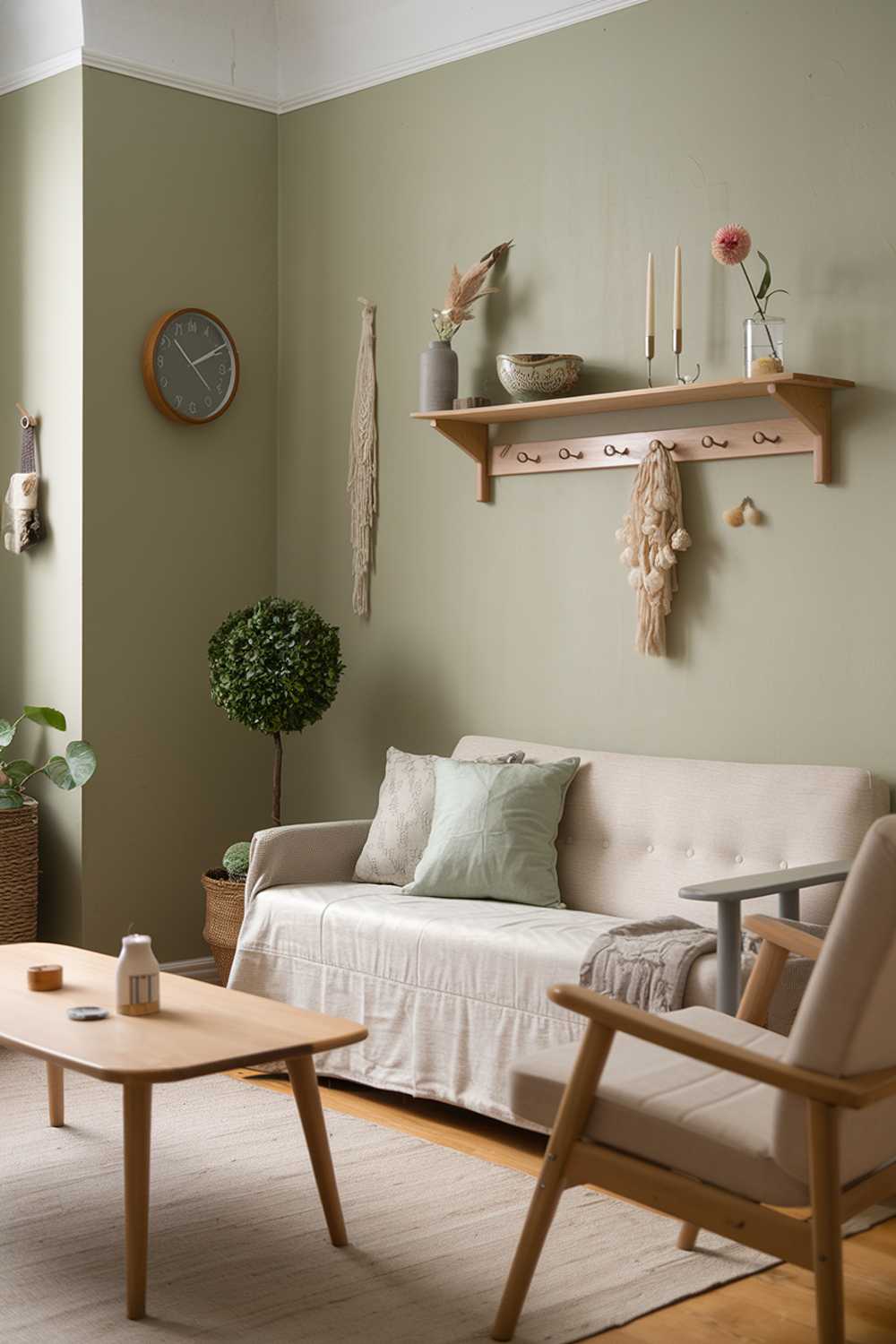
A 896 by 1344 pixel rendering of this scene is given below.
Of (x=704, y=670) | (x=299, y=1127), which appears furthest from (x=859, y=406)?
(x=299, y=1127)

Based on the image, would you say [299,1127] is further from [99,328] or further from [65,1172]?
[99,328]

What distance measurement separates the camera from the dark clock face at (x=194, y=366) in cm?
485

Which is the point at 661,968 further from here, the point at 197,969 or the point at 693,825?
the point at 197,969

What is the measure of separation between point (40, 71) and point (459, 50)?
1277 mm

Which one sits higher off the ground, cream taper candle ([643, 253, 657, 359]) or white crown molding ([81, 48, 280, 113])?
white crown molding ([81, 48, 280, 113])

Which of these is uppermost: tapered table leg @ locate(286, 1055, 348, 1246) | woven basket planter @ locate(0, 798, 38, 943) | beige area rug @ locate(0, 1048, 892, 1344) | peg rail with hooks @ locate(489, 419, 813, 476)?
peg rail with hooks @ locate(489, 419, 813, 476)

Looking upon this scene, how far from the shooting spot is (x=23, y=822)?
15.0 feet

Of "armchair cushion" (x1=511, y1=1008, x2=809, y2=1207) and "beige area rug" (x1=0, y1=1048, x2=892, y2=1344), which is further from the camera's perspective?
"beige area rug" (x1=0, y1=1048, x2=892, y2=1344)

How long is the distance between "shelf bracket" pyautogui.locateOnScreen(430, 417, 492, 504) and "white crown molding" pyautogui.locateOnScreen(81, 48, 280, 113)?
4.45ft

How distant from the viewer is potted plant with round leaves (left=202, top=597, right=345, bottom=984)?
178 inches

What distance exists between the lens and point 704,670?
408 cm

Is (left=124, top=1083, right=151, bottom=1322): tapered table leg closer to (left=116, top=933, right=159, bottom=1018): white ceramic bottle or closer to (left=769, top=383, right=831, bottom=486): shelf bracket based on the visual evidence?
(left=116, top=933, right=159, bottom=1018): white ceramic bottle

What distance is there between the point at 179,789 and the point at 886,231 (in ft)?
8.66

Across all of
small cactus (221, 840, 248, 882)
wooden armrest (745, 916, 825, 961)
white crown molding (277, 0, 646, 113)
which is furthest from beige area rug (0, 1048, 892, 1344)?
white crown molding (277, 0, 646, 113)
